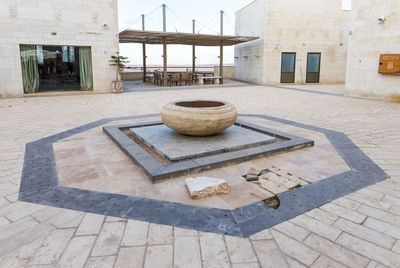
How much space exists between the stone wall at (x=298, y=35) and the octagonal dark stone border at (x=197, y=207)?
652 inches

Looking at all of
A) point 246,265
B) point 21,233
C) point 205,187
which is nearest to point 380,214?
point 246,265

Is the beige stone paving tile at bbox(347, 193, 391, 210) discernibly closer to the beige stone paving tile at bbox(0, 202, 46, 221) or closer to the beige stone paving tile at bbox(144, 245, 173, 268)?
the beige stone paving tile at bbox(144, 245, 173, 268)

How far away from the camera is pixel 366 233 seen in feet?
8.91

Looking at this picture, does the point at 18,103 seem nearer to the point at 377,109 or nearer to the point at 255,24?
the point at 377,109

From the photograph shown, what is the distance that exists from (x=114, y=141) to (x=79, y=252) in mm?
3359

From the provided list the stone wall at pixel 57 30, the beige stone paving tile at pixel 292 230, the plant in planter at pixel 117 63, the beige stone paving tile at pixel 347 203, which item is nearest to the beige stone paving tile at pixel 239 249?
the beige stone paving tile at pixel 292 230

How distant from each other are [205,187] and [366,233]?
166 cm

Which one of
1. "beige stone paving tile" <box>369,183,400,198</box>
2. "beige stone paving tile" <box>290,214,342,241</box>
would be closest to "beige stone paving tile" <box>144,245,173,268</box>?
"beige stone paving tile" <box>290,214,342,241</box>

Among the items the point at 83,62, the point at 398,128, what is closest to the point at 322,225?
the point at 398,128

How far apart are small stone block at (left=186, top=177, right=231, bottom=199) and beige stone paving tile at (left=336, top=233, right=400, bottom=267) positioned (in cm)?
133

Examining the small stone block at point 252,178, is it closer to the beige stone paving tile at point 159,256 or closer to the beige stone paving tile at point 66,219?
the beige stone paving tile at point 159,256

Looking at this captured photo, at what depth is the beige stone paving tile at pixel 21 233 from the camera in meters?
2.51

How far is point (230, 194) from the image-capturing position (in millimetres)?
3475

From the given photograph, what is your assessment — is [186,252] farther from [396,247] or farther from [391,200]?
[391,200]
